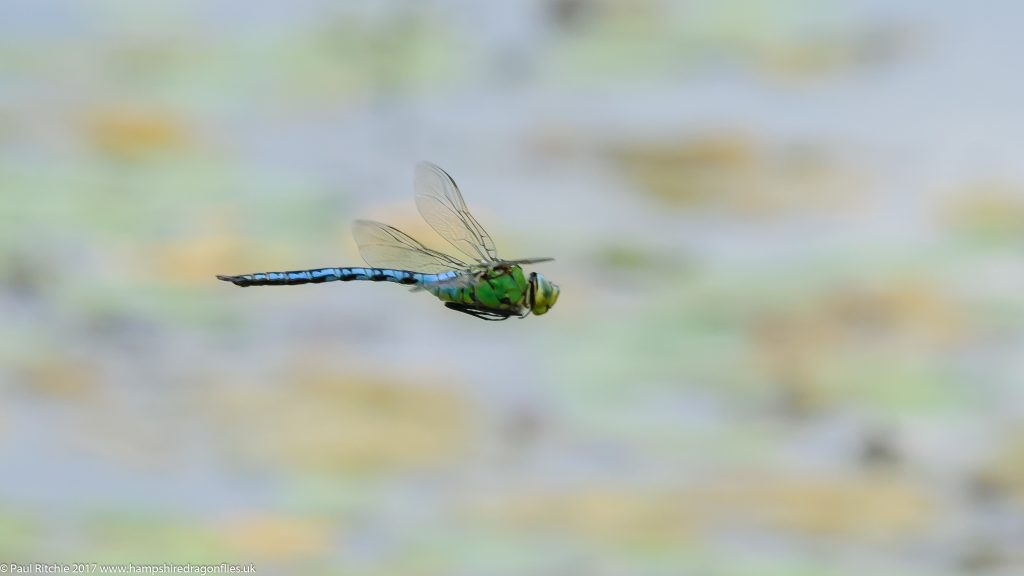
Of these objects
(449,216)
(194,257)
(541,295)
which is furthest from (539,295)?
(194,257)

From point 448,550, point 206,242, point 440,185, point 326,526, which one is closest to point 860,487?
point 448,550

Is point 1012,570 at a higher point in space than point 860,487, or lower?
lower

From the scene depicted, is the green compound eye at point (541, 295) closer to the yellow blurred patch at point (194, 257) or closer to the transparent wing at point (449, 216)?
the transparent wing at point (449, 216)

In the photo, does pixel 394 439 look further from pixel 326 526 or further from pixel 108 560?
pixel 108 560

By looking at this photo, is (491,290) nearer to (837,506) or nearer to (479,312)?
(479,312)

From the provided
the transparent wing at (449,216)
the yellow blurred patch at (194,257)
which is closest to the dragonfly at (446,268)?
the transparent wing at (449,216)

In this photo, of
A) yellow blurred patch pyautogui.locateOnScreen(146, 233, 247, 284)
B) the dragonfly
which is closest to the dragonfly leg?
the dragonfly

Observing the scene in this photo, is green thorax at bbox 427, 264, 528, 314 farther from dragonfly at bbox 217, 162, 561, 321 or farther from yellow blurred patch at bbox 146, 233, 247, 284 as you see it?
yellow blurred patch at bbox 146, 233, 247, 284
